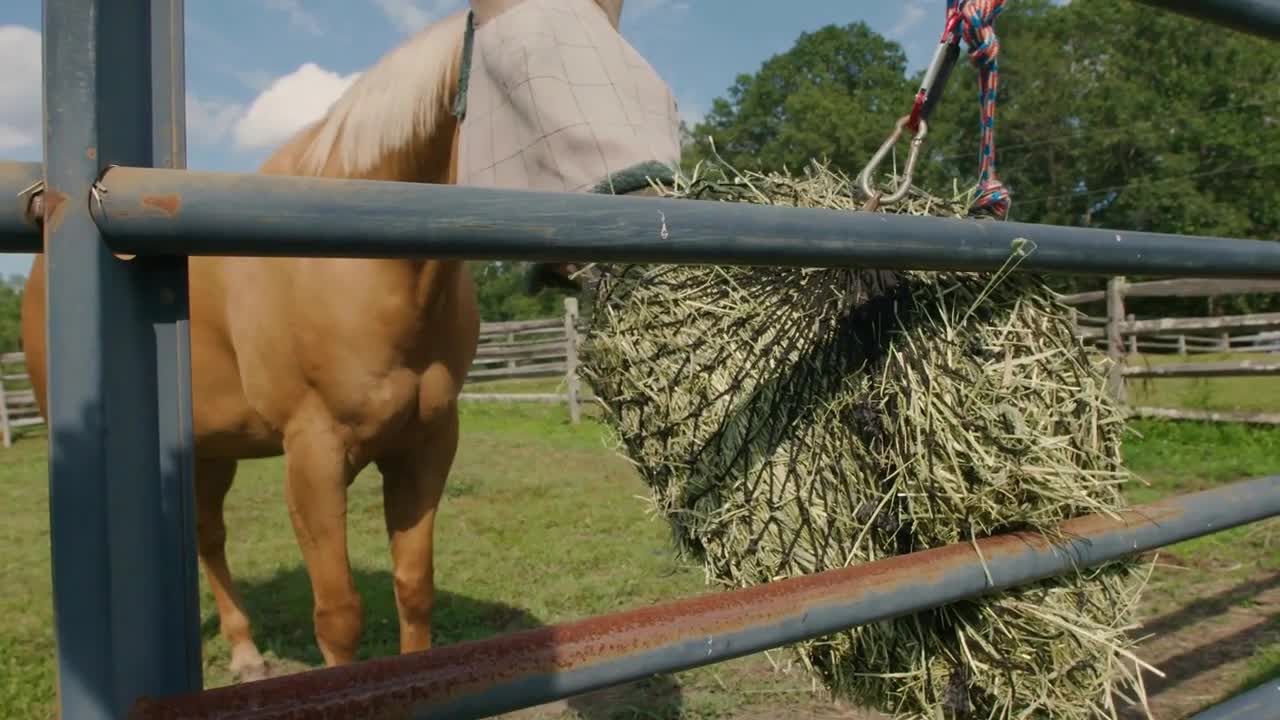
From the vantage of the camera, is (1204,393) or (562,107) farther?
(1204,393)

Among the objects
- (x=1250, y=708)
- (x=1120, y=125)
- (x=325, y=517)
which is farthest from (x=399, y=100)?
(x=1120, y=125)

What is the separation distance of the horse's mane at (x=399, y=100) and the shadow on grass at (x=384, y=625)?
1.75 metres

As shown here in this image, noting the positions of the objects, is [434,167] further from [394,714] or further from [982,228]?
[394,714]

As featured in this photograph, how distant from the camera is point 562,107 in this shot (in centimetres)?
144

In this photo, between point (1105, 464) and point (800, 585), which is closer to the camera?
point (800, 585)

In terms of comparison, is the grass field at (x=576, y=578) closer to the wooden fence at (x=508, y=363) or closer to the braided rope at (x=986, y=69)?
the braided rope at (x=986, y=69)

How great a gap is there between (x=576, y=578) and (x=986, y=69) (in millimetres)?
3442

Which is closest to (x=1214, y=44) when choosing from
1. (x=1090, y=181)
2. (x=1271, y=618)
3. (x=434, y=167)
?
(x=1090, y=181)

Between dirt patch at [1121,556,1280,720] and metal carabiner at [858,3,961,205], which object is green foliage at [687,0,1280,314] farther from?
metal carabiner at [858,3,961,205]

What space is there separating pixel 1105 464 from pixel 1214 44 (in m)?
35.4

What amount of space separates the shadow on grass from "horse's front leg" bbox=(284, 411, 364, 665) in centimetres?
81

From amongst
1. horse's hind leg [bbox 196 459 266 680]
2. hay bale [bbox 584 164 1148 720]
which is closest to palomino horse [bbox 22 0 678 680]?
hay bale [bbox 584 164 1148 720]

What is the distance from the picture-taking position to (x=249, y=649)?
11.1 ft

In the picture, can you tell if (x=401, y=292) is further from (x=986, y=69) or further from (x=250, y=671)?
(x=250, y=671)
